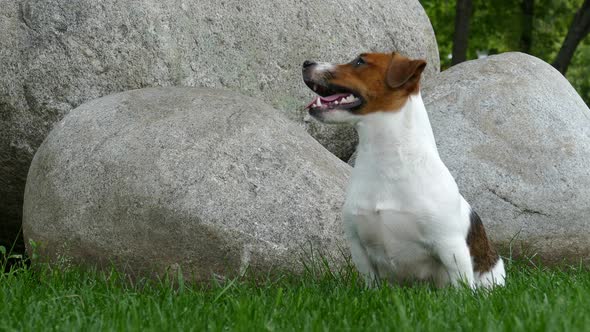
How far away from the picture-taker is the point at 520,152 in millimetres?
7984

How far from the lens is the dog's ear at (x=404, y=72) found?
5.75 m

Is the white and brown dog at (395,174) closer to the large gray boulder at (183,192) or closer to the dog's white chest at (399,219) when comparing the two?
the dog's white chest at (399,219)

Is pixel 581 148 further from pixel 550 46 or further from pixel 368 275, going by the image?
pixel 550 46

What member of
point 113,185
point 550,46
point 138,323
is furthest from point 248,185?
point 550,46

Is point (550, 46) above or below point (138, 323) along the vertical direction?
below

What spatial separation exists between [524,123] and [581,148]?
0.52 m

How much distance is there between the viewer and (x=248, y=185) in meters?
6.73

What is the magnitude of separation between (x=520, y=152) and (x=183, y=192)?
9.99 ft

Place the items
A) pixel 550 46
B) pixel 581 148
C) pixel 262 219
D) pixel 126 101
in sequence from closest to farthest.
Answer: pixel 262 219 < pixel 126 101 < pixel 581 148 < pixel 550 46

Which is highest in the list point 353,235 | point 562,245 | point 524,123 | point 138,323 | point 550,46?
point 138,323

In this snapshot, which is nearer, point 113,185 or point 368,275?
point 368,275

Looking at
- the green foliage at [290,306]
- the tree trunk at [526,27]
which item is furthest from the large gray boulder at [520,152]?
the tree trunk at [526,27]

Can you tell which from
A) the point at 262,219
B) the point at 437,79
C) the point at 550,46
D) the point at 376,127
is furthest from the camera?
the point at 550,46

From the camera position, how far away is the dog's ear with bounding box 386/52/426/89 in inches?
227
